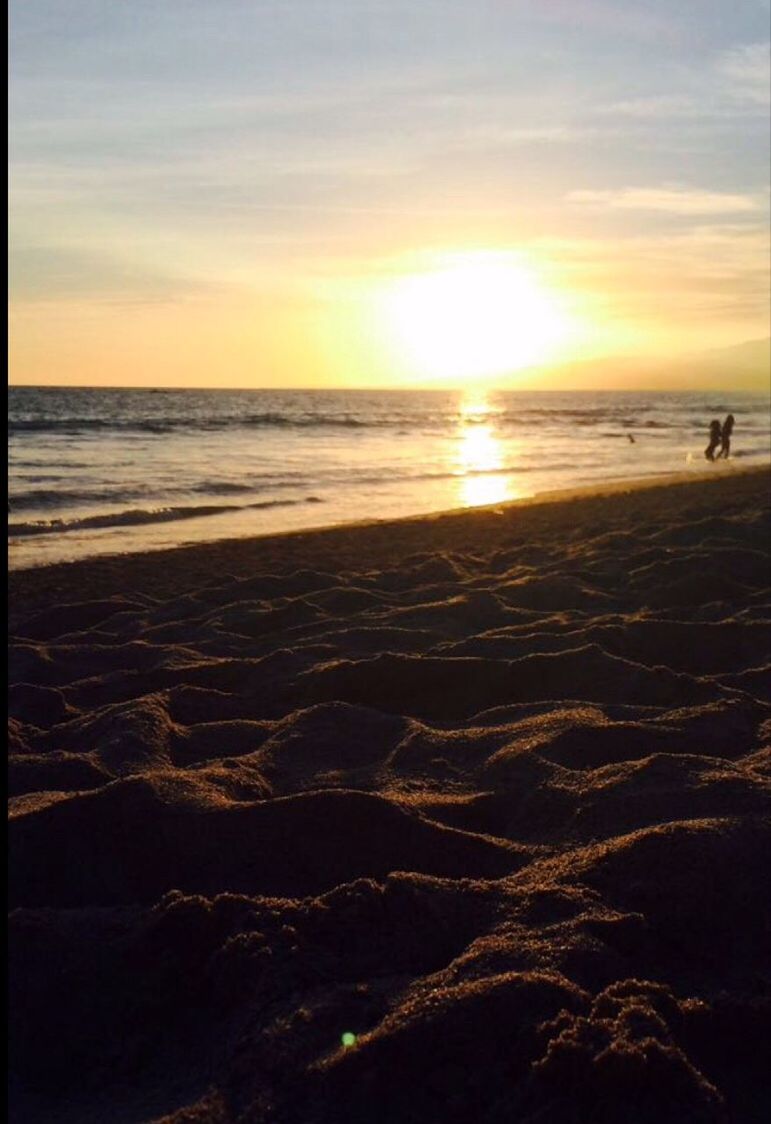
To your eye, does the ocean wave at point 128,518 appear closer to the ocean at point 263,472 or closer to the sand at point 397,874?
the ocean at point 263,472

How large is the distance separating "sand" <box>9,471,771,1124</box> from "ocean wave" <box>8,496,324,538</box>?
6260 millimetres

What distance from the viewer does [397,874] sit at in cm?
273

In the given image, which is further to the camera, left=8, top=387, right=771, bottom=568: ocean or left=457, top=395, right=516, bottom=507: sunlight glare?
left=457, top=395, right=516, bottom=507: sunlight glare

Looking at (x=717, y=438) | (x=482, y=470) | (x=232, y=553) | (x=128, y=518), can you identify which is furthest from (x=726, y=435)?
(x=232, y=553)

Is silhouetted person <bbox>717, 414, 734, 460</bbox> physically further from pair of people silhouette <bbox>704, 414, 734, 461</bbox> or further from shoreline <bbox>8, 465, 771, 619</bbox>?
shoreline <bbox>8, 465, 771, 619</bbox>

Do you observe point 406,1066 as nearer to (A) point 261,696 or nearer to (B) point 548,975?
(B) point 548,975

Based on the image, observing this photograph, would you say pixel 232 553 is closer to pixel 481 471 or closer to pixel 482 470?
pixel 481 471

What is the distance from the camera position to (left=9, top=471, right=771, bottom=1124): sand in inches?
81.6

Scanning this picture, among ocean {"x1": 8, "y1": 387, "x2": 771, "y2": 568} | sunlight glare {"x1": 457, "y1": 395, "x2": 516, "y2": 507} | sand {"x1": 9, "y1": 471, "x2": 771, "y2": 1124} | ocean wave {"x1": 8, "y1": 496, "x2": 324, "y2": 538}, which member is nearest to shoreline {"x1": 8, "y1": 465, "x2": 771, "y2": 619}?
ocean {"x1": 8, "y1": 387, "x2": 771, "y2": 568}

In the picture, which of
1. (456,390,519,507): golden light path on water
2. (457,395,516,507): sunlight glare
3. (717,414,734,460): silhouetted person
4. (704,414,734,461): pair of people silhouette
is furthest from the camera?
(717,414,734,460): silhouetted person

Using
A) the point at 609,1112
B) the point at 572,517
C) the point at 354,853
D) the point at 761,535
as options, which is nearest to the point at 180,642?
the point at 354,853

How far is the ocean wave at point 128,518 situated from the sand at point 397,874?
6.26 meters

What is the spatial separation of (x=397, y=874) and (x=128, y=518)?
1070cm

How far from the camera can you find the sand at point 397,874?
2.07 metres
